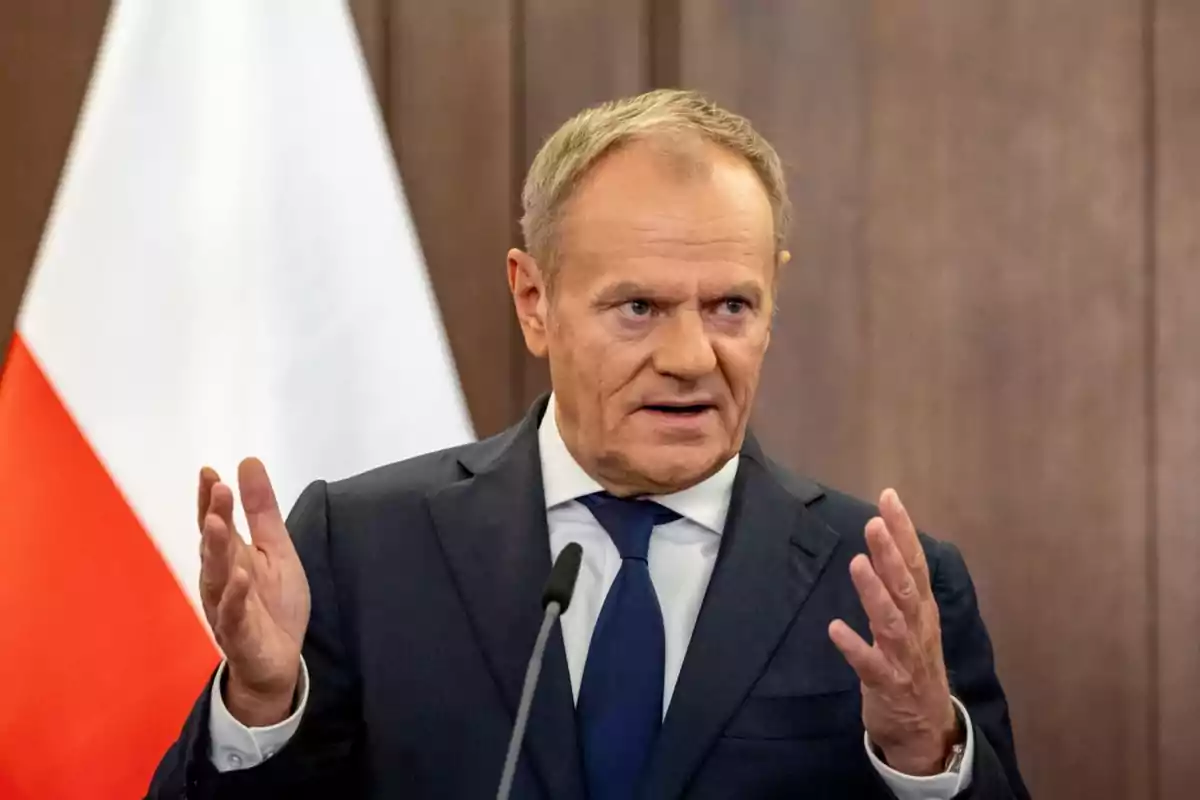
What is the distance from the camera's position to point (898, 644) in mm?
951

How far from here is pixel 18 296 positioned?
5.53 ft

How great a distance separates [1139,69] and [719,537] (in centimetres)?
94

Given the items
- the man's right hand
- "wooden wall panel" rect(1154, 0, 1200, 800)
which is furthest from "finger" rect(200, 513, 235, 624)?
"wooden wall panel" rect(1154, 0, 1200, 800)

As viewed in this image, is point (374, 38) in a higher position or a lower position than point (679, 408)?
higher

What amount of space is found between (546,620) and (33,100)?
1.27 m

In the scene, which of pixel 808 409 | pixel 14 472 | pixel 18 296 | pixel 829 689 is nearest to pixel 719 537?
pixel 829 689

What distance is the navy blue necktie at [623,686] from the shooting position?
111 cm

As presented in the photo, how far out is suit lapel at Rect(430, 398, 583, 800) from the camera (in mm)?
1092

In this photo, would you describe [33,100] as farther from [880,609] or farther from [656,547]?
[880,609]

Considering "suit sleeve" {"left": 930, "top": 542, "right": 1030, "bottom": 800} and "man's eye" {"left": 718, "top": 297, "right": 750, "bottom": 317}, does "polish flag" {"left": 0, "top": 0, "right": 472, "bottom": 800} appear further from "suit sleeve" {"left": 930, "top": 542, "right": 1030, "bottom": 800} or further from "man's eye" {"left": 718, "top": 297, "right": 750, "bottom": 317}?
"suit sleeve" {"left": 930, "top": 542, "right": 1030, "bottom": 800}

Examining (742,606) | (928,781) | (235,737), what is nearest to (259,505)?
(235,737)

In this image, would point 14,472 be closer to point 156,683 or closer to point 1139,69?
point 156,683

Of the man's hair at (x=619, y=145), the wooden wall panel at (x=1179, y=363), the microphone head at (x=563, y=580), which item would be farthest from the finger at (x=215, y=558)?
the wooden wall panel at (x=1179, y=363)

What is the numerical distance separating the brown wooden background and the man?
413mm
